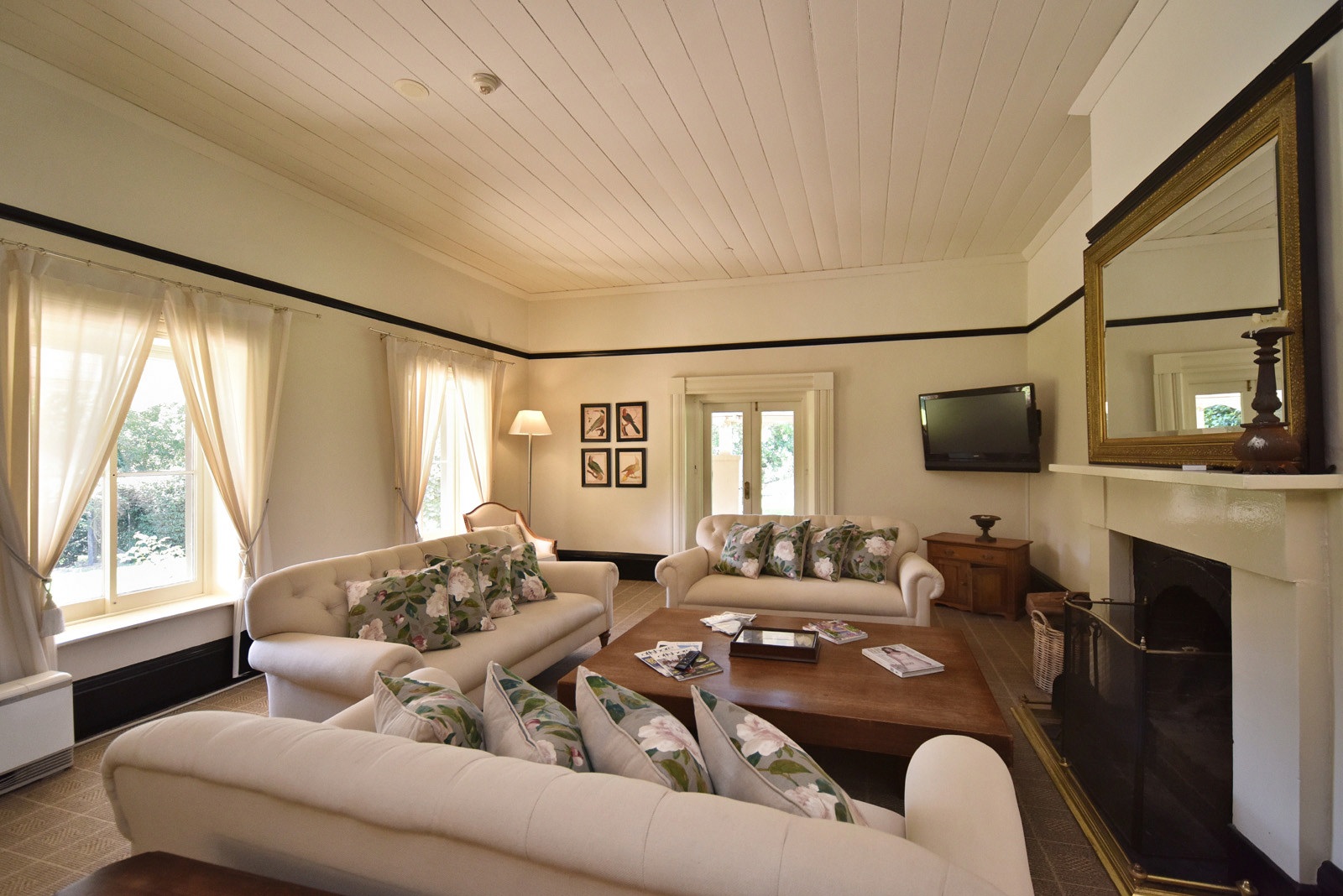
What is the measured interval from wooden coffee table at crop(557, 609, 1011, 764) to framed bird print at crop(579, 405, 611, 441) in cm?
357

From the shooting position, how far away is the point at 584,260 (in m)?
5.34

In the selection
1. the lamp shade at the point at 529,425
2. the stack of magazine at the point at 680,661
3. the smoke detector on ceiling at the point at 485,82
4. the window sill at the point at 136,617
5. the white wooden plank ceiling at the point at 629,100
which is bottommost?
the stack of magazine at the point at 680,661

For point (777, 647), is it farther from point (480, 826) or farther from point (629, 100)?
point (629, 100)

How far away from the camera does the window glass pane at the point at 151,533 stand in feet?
10.00

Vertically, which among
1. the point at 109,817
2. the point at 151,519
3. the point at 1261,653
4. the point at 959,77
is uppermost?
the point at 959,77

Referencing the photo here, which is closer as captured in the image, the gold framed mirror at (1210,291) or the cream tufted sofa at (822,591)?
the gold framed mirror at (1210,291)

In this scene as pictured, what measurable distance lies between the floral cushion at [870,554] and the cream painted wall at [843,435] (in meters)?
1.62

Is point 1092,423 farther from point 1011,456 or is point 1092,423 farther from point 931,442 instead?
point 931,442

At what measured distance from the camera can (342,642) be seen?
234cm

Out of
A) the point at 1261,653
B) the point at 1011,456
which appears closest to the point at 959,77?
the point at 1261,653

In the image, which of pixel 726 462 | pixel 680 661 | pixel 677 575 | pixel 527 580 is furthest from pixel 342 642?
pixel 726 462

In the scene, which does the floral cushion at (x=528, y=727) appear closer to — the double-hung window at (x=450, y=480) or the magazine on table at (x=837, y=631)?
the magazine on table at (x=837, y=631)

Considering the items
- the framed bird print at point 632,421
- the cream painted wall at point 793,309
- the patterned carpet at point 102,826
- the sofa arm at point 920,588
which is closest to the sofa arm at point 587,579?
the patterned carpet at point 102,826

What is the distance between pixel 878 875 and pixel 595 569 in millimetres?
3188
